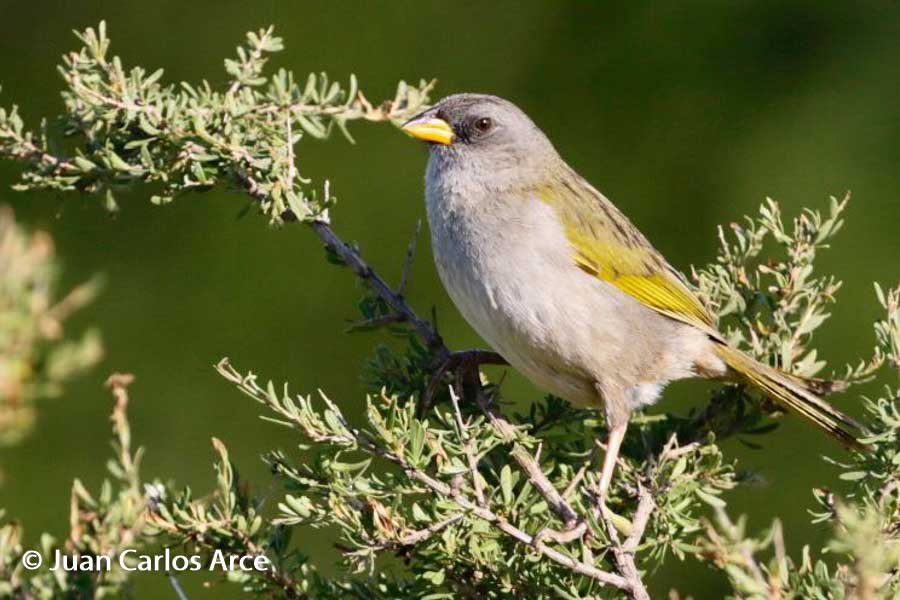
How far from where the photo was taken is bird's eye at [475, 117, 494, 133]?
151 inches

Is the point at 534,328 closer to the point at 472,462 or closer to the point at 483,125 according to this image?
the point at 483,125

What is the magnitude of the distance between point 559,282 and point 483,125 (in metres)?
0.61

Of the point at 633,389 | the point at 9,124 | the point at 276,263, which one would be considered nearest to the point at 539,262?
the point at 633,389

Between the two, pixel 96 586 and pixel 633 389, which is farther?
pixel 633 389

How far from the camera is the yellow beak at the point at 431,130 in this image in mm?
3670

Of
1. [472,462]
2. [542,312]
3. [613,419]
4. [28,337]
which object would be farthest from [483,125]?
[28,337]

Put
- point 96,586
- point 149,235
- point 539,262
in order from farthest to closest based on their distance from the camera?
point 149,235 → point 539,262 → point 96,586

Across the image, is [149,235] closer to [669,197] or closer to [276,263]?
[276,263]

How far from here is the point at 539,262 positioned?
11.4 feet

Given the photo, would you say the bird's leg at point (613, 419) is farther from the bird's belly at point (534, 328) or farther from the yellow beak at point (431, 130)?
the yellow beak at point (431, 130)

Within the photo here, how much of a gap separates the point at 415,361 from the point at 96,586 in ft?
4.78

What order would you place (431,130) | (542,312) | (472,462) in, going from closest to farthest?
(472,462), (542,312), (431,130)

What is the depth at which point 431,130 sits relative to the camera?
3717 mm

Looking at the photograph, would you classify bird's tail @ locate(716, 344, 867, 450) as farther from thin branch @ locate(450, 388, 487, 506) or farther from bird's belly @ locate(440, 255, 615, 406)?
thin branch @ locate(450, 388, 487, 506)
